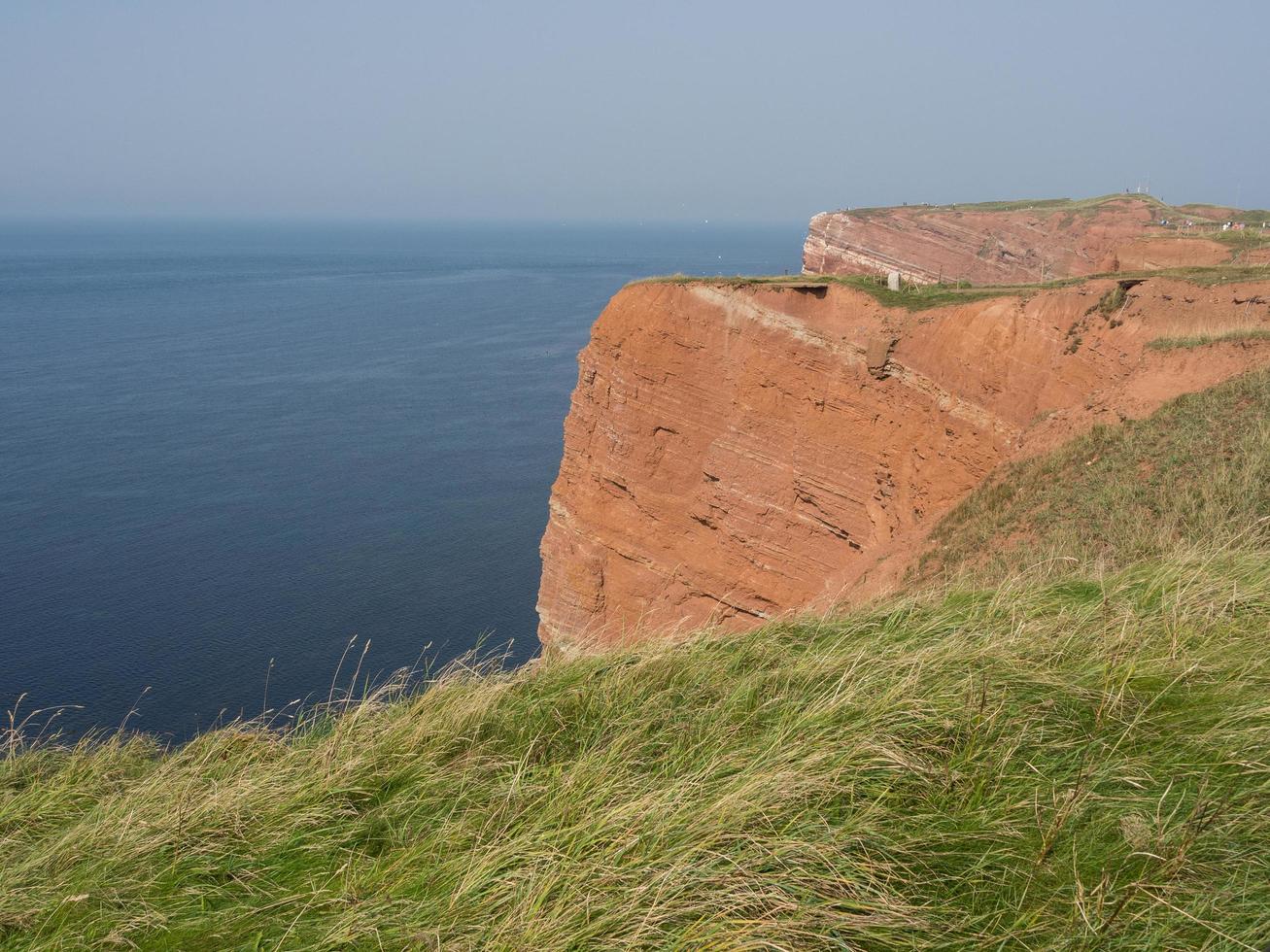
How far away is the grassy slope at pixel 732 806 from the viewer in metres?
2.61

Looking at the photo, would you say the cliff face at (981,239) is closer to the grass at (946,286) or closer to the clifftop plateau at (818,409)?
the grass at (946,286)

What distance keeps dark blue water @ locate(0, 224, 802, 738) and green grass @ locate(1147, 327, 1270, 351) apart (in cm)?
1351

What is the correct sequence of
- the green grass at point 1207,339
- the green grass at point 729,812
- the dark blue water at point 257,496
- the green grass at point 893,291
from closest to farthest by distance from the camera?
the green grass at point 729,812 → the green grass at point 1207,339 → the green grass at point 893,291 → the dark blue water at point 257,496

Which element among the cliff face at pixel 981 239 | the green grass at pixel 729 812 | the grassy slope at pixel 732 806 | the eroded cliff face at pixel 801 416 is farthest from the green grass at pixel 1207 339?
the cliff face at pixel 981 239

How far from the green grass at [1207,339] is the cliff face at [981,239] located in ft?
97.5

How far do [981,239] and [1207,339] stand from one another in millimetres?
37422

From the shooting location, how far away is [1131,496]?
1092 cm

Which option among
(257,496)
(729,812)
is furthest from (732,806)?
(257,496)

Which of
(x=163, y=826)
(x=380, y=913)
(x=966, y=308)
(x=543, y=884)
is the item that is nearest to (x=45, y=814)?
(x=163, y=826)

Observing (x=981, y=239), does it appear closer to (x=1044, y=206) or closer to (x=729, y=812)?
(x=1044, y=206)

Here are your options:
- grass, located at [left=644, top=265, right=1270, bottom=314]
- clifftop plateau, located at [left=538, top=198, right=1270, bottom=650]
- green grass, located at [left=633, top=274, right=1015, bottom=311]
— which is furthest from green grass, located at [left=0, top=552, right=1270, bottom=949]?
green grass, located at [left=633, top=274, right=1015, bottom=311]

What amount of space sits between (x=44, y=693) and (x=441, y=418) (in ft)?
107

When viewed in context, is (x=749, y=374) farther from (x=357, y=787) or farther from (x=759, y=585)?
(x=357, y=787)

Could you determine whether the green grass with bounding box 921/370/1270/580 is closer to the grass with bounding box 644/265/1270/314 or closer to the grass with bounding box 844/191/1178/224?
the grass with bounding box 644/265/1270/314
